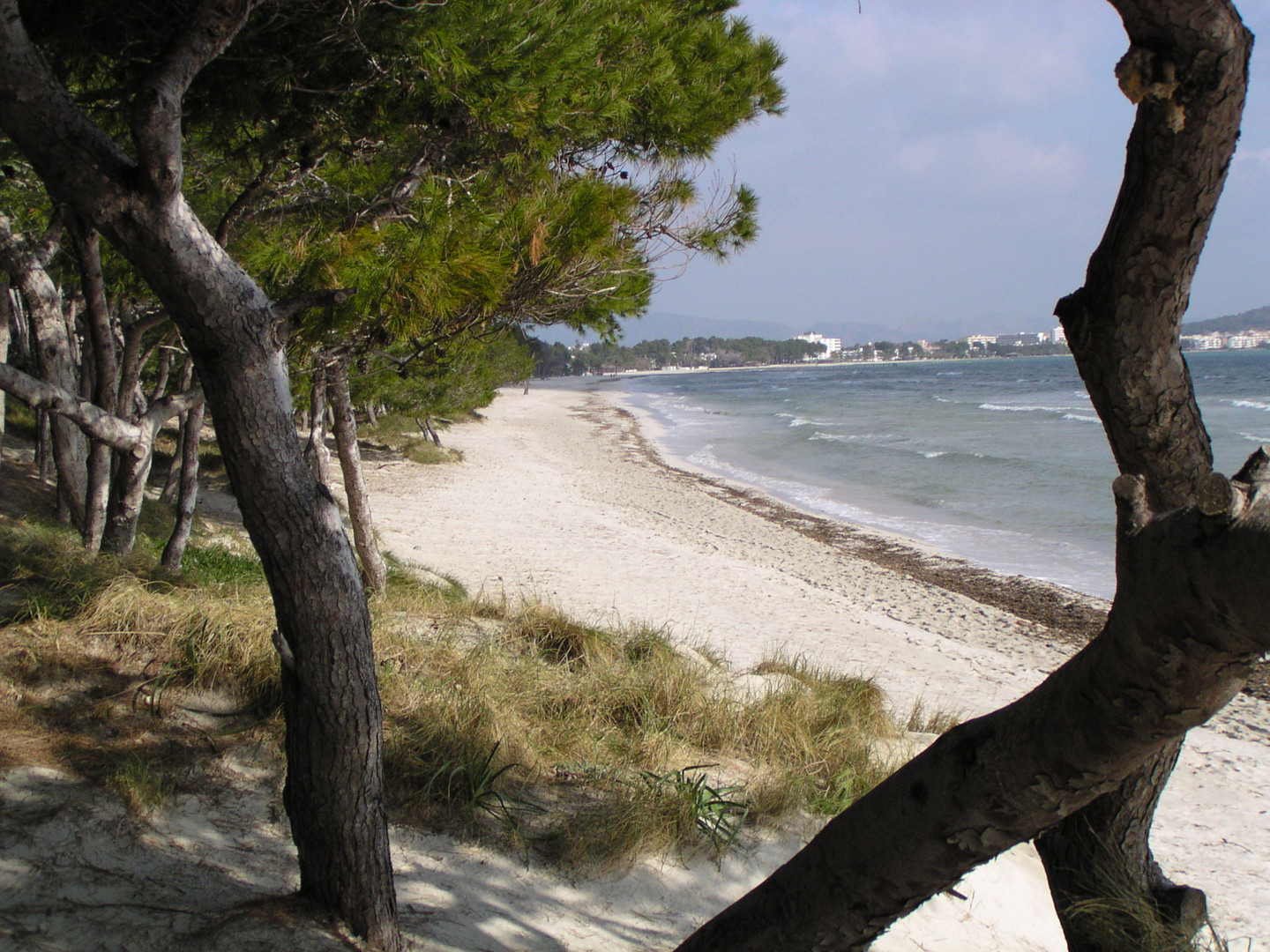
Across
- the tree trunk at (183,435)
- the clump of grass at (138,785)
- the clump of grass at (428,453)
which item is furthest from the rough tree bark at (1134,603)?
the clump of grass at (428,453)

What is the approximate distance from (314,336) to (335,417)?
3.08 metres

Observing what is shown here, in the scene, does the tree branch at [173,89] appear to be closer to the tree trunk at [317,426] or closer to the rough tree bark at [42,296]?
the rough tree bark at [42,296]

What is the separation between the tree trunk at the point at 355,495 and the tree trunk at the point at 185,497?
96cm

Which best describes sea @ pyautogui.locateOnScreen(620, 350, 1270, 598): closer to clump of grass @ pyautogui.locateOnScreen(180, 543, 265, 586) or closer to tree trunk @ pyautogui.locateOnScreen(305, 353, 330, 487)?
tree trunk @ pyautogui.locateOnScreen(305, 353, 330, 487)

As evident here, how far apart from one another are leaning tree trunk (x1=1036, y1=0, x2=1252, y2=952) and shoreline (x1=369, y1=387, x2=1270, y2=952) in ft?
4.07

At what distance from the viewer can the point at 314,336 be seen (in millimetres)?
3955

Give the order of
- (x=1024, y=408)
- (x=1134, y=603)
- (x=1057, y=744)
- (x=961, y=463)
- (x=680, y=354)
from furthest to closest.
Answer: (x=680, y=354)
(x=1024, y=408)
(x=961, y=463)
(x=1057, y=744)
(x=1134, y=603)

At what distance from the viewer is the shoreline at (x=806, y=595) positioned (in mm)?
5238

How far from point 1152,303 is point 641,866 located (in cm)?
260

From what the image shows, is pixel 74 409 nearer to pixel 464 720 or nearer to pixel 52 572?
pixel 52 572

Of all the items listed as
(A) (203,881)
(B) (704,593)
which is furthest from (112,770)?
(B) (704,593)

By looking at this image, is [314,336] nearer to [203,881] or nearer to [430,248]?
[430,248]

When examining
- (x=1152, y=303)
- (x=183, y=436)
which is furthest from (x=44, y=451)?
(x=1152, y=303)

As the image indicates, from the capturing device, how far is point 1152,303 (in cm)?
181
